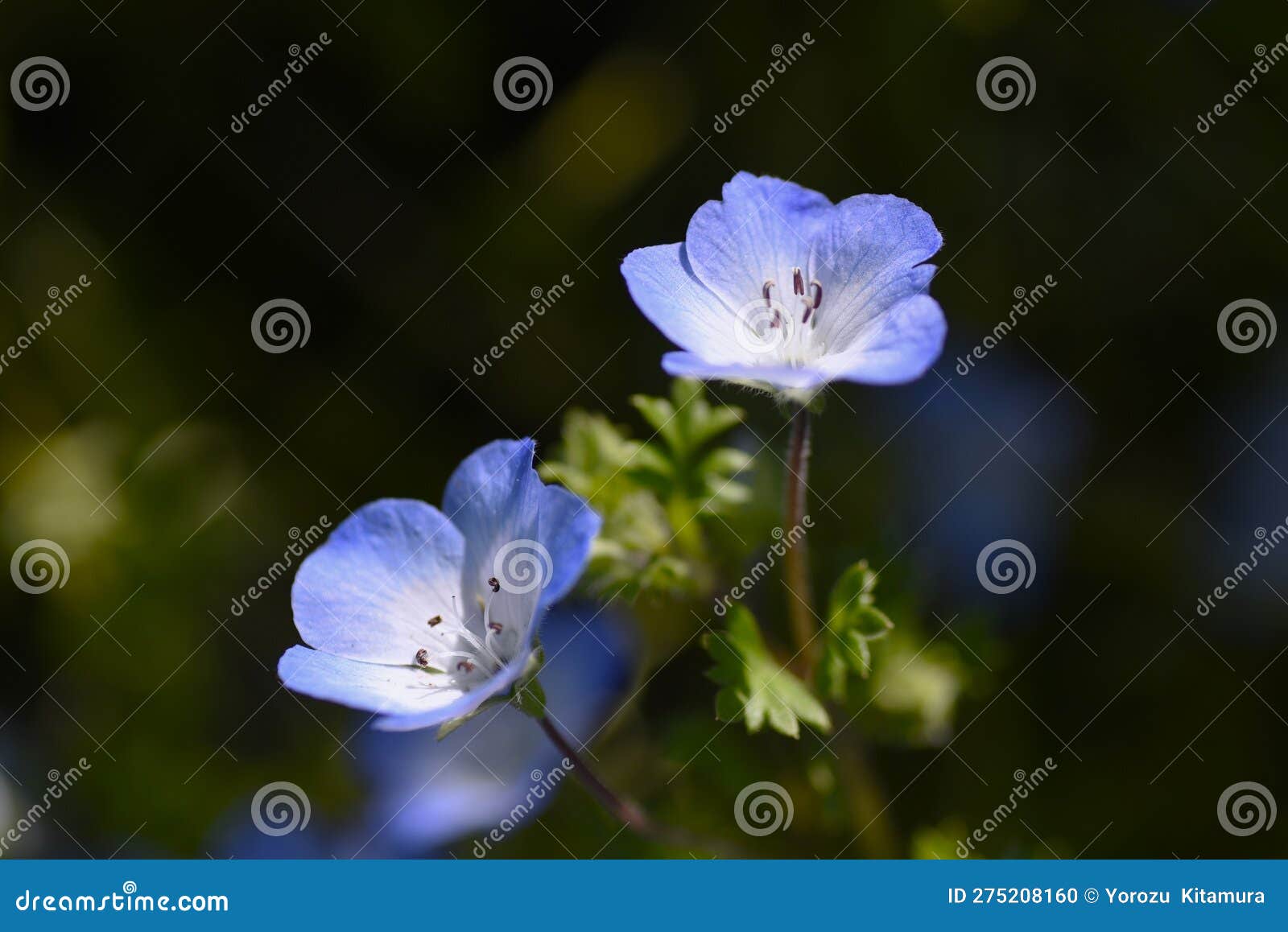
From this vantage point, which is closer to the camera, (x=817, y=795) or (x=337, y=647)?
(x=337, y=647)

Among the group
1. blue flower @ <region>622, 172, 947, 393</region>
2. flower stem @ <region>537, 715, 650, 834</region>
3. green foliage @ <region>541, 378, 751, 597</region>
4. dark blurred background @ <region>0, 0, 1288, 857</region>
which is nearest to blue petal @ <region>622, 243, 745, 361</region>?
blue flower @ <region>622, 172, 947, 393</region>

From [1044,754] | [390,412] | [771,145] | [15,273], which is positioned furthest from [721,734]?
[15,273]

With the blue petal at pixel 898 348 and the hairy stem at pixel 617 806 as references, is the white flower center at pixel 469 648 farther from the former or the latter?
the blue petal at pixel 898 348

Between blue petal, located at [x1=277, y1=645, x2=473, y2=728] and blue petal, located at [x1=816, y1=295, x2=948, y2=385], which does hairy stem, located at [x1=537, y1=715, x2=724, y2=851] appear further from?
blue petal, located at [x1=816, y1=295, x2=948, y2=385]

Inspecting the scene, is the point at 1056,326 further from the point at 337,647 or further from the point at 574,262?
the point at 337,647

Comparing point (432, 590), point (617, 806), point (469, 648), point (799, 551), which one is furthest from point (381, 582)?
point (799, 551)

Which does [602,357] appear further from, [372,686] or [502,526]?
[372,686]
